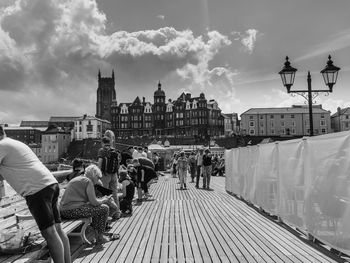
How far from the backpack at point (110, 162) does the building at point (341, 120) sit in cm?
10860

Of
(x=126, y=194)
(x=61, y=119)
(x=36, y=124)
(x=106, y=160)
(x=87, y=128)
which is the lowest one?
(x=126, y=194)

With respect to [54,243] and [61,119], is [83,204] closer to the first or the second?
[54,243]

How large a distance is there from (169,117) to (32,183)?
363 ft

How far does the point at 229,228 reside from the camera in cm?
747

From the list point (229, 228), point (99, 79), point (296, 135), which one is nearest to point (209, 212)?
point (229, 228)

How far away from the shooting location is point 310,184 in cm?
609

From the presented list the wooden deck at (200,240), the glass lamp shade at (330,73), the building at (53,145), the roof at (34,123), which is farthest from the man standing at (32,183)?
the roof at (34,123)

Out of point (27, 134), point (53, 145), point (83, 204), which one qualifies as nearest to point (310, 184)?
point (83, 204)

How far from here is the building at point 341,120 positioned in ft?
347

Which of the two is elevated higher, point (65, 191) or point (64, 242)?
point (65, 191)

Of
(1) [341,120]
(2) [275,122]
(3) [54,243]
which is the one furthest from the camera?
(1) [341,120]

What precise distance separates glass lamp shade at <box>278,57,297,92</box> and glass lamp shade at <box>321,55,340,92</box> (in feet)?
3.29

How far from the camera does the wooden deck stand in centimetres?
527

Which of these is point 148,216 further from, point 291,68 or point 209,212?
point 291,68
